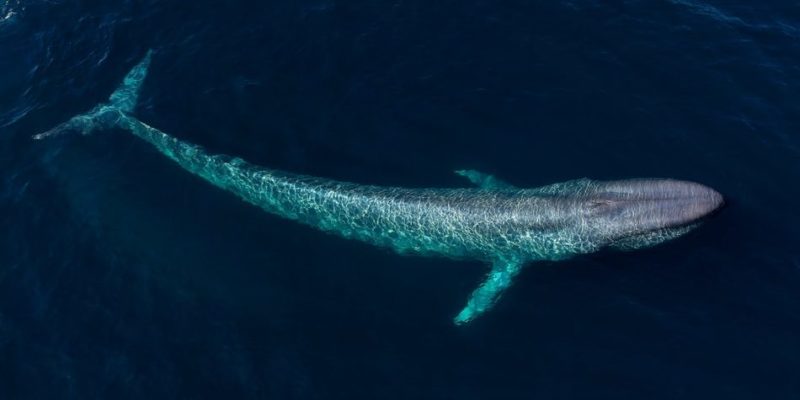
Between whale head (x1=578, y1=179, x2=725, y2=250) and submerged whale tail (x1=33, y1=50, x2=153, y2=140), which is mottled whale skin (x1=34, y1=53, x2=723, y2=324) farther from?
submerged whale tail (x1=33, y1=50, x2=153, y2=140)

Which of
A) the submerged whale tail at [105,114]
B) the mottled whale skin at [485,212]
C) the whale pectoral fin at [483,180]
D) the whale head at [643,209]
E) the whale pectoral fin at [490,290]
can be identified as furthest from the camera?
the submerged whale tail at [105,114]

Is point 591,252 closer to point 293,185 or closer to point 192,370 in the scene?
point 293,185

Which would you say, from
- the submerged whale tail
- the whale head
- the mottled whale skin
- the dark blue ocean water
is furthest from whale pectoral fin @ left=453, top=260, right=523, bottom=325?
the submerged whale tail

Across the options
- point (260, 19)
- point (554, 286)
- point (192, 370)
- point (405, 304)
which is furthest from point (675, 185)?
point (260, 19)

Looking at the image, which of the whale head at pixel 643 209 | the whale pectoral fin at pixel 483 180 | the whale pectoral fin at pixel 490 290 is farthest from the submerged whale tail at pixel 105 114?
the whale head at pixel 643 209

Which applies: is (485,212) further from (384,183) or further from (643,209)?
(643,209)

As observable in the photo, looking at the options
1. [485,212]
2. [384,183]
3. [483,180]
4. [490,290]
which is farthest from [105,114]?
[490,290]

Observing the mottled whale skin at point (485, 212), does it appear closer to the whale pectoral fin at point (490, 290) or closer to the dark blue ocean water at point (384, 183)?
the whale pectoral fin at point (490, 290)
